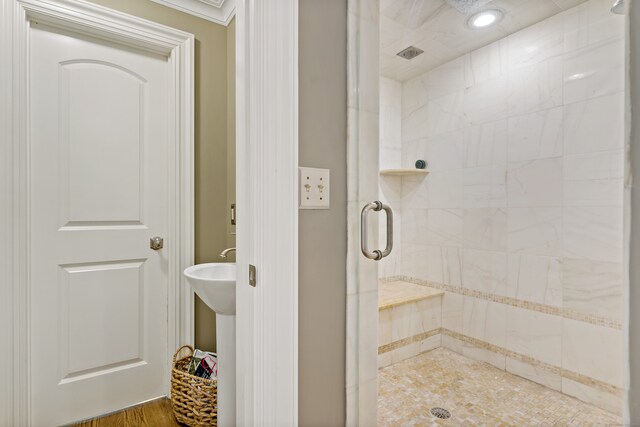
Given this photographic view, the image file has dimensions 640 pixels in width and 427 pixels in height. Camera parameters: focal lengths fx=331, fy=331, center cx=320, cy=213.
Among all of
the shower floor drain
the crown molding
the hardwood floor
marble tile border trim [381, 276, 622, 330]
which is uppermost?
the crown molding

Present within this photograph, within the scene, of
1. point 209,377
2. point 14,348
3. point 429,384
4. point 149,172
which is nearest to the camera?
point 14,348

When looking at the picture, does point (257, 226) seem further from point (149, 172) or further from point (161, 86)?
point (161, 86)

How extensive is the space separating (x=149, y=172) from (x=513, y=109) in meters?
2.27

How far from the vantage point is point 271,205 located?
79 centimetres

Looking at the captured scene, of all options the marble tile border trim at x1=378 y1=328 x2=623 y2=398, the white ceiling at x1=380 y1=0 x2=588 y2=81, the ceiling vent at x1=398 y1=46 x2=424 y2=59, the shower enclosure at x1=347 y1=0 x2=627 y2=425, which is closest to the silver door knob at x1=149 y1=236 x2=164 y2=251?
the shower enclosure at x1=347 y1=0 x2=627 y2=425

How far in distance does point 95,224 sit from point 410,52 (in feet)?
7.58

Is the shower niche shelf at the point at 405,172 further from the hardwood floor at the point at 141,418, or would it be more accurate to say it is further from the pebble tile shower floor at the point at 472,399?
the hardwood floor at the point at 141,418

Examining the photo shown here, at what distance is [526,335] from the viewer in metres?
2.09

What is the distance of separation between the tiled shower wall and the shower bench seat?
4.7 inches

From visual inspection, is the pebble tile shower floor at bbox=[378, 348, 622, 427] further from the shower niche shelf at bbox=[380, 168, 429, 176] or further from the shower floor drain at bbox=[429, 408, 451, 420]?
the shower niche shelf at bbox=[380, 168, 429, 176]

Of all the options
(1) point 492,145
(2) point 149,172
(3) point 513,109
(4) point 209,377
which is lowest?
(4) point 209,377

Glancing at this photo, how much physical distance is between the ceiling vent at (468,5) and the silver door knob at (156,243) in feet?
6.93

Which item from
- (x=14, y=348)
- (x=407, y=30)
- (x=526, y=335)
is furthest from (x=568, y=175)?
(x=14, y=348)

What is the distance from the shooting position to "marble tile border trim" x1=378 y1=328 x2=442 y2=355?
2.28 meters
